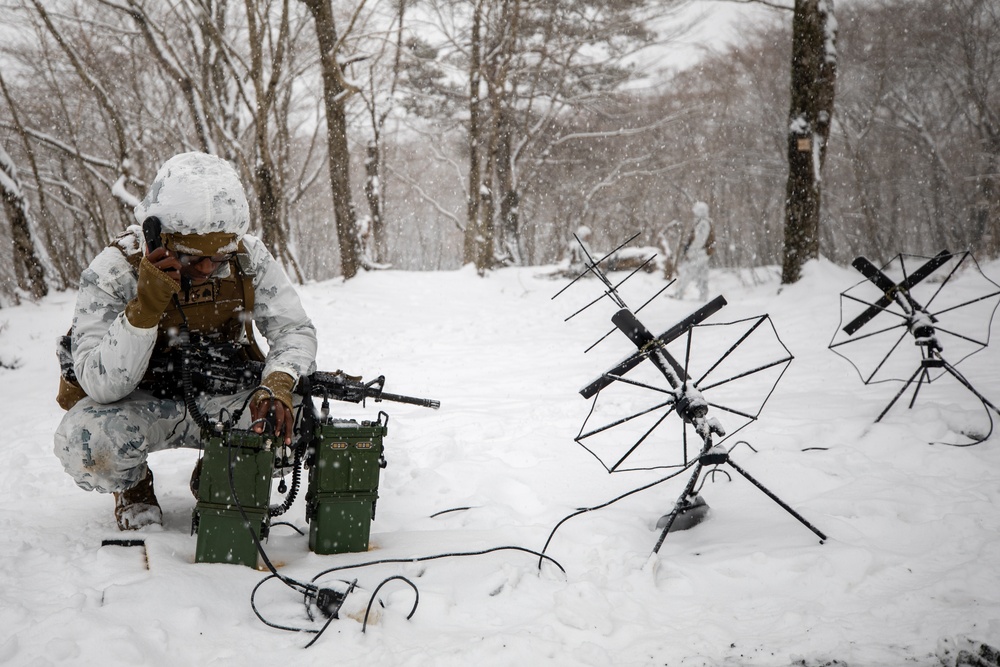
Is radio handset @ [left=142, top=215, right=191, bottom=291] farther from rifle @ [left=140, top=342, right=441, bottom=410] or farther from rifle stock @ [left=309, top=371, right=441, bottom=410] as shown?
rifle stock @ [left=309, top=371, right=441, bottom=410]

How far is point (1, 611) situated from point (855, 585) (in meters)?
2.72

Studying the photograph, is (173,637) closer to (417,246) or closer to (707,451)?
(707,451)

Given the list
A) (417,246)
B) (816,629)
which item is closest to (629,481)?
(816,629)

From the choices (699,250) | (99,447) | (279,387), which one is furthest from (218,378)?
(699,250)

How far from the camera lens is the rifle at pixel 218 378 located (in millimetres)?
2666

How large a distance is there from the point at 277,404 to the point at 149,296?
65 centimetres

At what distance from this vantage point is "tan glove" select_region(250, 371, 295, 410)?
248 cm

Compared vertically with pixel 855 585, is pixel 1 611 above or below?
above

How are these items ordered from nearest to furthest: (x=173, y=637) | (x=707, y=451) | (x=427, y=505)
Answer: (x=173, y=637) < (x=707, y=451) < (x=427, y=505)

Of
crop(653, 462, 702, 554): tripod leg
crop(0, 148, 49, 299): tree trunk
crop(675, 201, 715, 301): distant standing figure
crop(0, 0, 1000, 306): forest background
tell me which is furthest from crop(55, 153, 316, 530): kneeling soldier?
crop(675, 201, 715, 301): distant standing figure

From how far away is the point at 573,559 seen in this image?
2.31 meters

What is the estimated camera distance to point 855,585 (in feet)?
6.52

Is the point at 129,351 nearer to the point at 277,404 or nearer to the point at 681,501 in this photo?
the point at 277,404

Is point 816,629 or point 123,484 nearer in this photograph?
point 816,629
